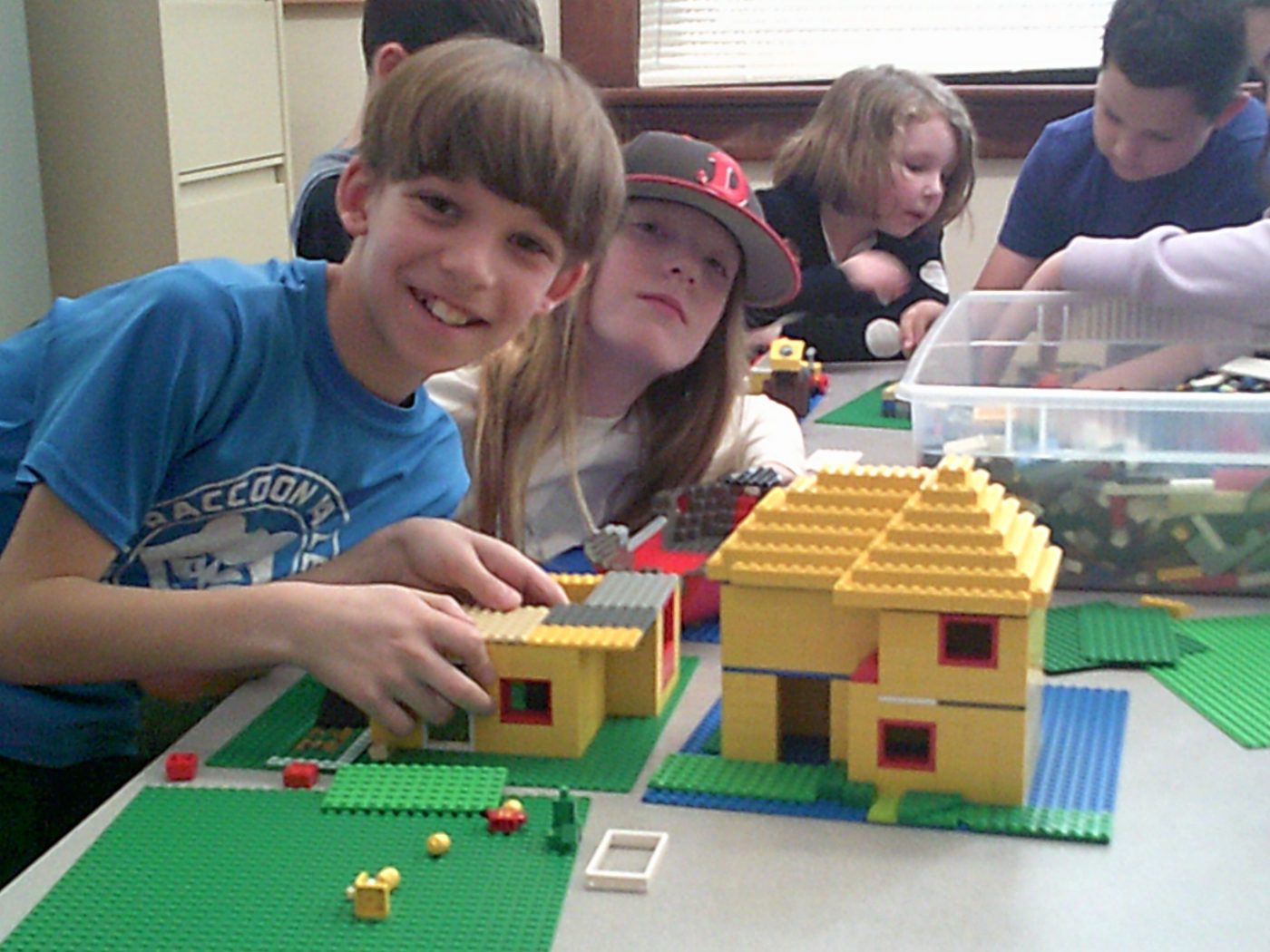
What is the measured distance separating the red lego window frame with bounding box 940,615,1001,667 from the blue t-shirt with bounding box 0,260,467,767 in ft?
1.38

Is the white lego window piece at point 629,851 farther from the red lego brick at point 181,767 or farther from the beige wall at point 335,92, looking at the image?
the beige wall at point 335,92

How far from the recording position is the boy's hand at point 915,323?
1.82 meters

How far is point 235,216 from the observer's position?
259cm

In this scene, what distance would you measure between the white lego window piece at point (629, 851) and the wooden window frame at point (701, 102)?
82.2 inches

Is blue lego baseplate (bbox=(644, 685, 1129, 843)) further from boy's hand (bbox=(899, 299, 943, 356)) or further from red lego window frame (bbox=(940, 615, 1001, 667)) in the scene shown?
boy's hand (bbox=(899, 299, 943, 356))

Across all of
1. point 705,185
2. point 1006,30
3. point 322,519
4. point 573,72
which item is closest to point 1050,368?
point 705,185

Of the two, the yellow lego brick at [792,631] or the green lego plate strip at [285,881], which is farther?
the yellow lego brick at [792,631]

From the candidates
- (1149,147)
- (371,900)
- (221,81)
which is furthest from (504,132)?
(221,81)

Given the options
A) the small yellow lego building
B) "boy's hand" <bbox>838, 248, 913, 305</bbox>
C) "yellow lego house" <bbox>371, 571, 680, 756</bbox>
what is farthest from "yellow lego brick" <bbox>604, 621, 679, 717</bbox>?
"boy's hand" <bbox>838, 248, 913, 305</bbox>

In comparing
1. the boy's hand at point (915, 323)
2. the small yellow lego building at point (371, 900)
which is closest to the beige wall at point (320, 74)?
the boy's hand at point (915, 323)

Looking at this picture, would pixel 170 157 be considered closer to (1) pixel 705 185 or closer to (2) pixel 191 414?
(1) pixel 705 185

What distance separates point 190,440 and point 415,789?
29 cm

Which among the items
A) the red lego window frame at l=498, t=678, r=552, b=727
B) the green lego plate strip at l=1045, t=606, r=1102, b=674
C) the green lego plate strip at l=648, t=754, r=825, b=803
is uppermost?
the red lego window frame at l=498, t=678, r=552, b=727

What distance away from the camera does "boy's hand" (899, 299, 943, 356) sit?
182 centimetres
